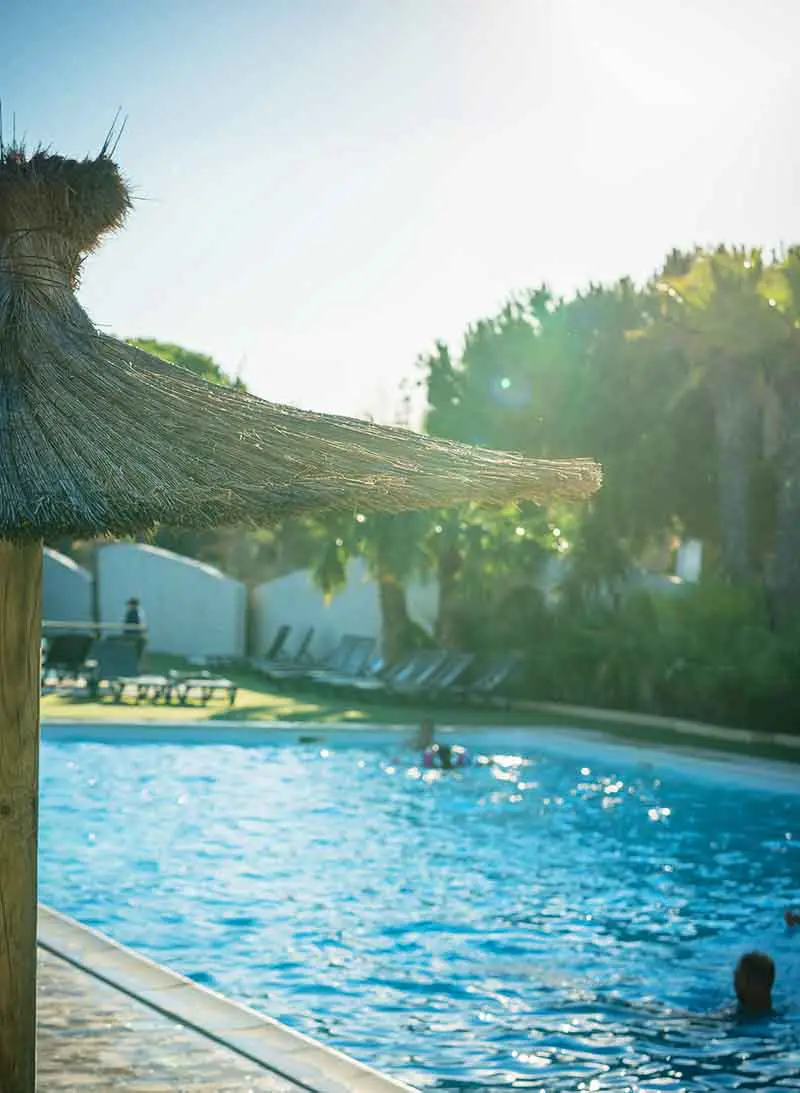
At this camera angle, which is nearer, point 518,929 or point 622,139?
point 518,929

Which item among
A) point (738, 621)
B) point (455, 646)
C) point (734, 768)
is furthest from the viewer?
point (455, 646)

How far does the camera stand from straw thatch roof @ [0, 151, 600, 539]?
4.35 metres

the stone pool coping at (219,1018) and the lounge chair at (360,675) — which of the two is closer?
the stone pool coping at (219,1018)

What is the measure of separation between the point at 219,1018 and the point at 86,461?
9.48 feet

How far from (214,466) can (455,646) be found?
20.6 m

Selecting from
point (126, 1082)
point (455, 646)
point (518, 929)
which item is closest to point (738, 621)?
point (455, 646)

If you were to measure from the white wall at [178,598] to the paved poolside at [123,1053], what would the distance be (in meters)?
25.0

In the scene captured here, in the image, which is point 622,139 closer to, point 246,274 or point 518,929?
point 246,274

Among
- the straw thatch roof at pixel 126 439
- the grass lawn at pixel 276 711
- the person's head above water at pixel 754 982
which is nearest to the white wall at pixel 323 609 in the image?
the grass lawn at pixel 276 711

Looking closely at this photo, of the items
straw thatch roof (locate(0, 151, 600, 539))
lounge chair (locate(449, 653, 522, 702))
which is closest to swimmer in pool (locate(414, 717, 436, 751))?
lounge chair (locate(449, 653, 522, 702))

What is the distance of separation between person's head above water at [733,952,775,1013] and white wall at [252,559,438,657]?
68.5 feet

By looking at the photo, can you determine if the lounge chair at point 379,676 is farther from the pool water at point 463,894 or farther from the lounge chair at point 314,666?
the pool water at point 463,894

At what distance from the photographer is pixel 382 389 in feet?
181

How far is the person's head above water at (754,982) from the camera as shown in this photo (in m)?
8.15
